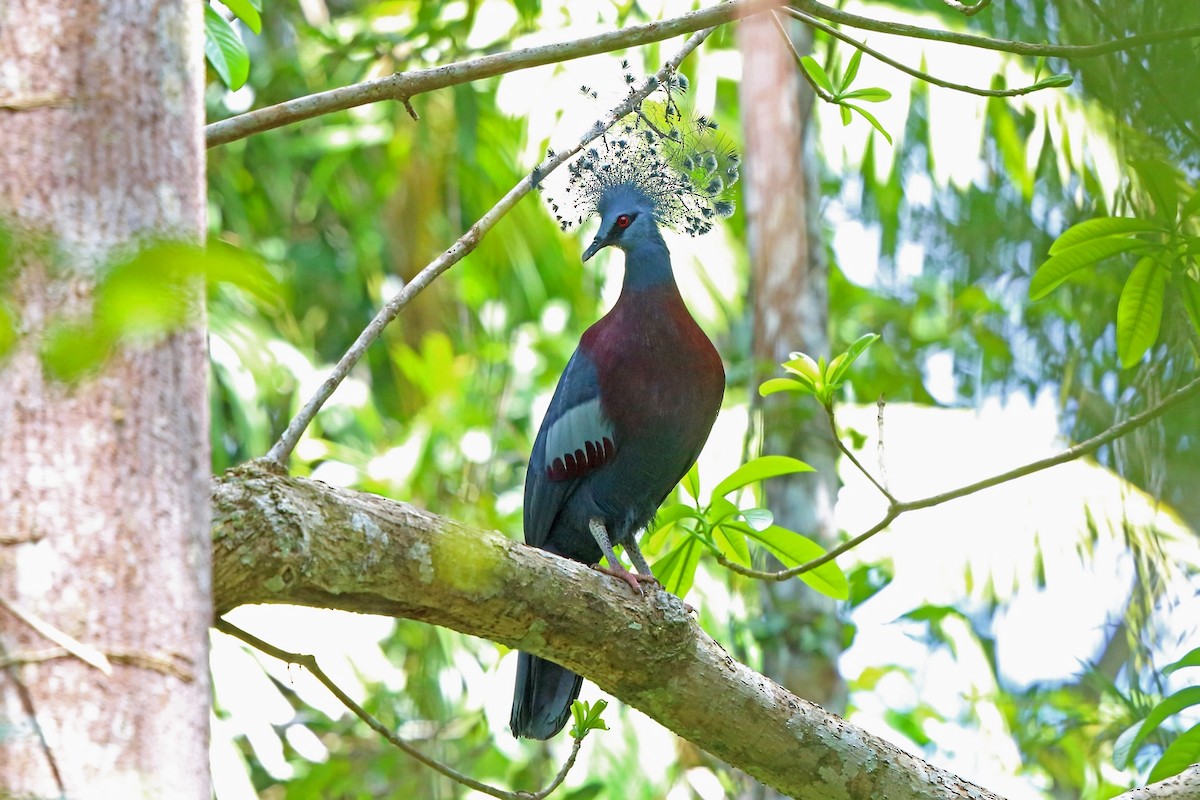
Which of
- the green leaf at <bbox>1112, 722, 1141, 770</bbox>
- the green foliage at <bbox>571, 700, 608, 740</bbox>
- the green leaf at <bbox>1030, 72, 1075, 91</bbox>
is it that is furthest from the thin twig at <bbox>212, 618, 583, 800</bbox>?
the green leaf at <bbox>1030, 72, 1075, 91</bbox>

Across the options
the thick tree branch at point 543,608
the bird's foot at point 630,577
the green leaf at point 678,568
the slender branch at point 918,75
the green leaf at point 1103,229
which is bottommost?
the thick tree branch at point 543,608

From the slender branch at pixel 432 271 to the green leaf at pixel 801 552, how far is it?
784 mm

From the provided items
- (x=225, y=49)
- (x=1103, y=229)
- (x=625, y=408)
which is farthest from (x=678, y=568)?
(x=225, y=49)

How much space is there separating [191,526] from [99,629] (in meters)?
0.11

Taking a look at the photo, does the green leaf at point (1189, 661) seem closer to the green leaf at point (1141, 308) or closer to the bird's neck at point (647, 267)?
the green leaf at point (1141, 308)

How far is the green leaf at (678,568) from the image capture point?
243 centimetres

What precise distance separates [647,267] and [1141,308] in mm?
1196

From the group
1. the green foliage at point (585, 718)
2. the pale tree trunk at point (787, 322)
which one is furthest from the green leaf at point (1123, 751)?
the pale tree trunk at point (787, 322)

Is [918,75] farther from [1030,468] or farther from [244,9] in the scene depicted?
[244,9]

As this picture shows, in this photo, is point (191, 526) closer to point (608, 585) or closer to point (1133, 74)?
point (608, 585)

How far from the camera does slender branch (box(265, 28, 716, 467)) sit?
1740mm

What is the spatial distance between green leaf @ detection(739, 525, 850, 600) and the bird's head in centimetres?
88

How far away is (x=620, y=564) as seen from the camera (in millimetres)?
2422

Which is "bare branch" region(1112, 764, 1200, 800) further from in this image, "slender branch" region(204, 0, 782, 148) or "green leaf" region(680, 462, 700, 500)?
"slender branch" region(204, 0, 782, 148)
